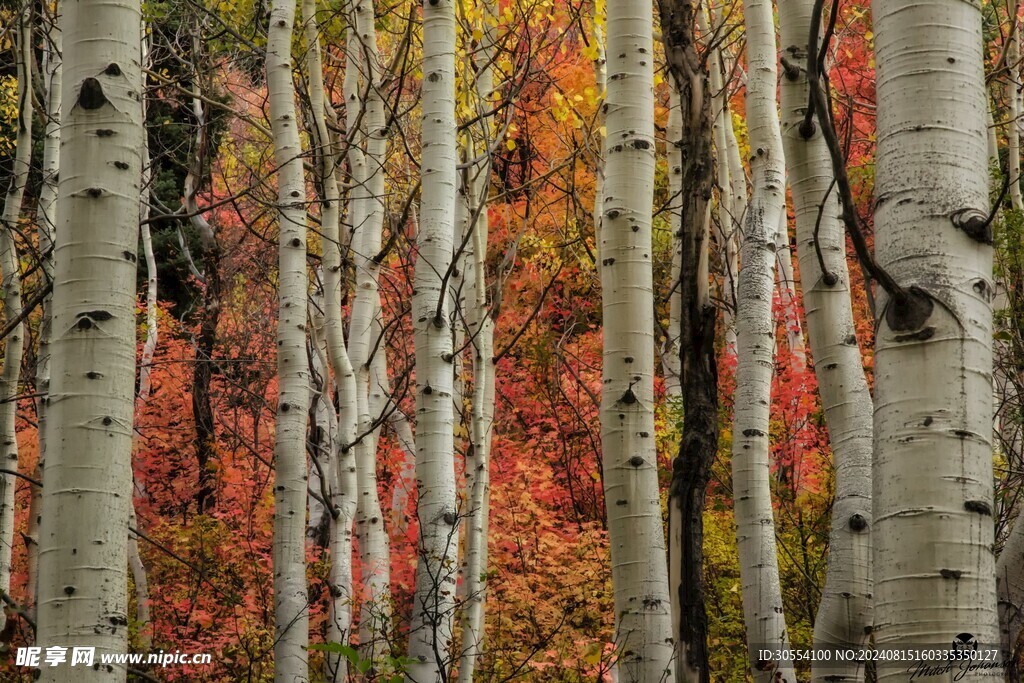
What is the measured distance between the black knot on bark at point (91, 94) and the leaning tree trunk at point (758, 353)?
2.92 metres

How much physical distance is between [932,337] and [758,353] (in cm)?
277

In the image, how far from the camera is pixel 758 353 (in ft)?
14.3

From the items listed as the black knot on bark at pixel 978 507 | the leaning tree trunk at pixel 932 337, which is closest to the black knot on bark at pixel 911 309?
the leaning tree trunk at pixel 932 337

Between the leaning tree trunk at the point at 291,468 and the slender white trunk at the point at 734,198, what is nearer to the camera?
the leaning tree trunk at the point at 291,468

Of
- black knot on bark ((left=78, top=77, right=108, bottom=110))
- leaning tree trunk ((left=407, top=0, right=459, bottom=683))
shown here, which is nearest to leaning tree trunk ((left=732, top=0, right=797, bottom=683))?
leaning tree trunk ((left=407, top=0, right=459, bottom=683))

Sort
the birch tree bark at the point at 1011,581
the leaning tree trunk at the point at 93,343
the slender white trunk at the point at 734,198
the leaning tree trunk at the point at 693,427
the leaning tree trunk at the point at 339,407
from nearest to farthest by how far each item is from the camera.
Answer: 1. the leaning tree trunk at the point at 93,343
2. the birch tree bark at the point at 1011,581
3. the leaning tree trunk at the point at 693,427
4. the leaning tree trunk at the point at 339,407
5. the slender white trunk at the point at 734,198

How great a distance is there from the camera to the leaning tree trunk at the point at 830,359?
328 centimetres

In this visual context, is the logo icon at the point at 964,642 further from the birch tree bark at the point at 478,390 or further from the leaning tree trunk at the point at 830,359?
the birch tree bark at the point at 478,390

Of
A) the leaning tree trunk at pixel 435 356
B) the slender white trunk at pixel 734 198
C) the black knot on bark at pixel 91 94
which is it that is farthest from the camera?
the slender white trunk at pixel 734 198

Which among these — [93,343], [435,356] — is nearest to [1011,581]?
[435,356]

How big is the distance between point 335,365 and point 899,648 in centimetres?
531

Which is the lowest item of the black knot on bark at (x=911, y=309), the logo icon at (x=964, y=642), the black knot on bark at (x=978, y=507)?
the logo icon at (x=964, y=642)

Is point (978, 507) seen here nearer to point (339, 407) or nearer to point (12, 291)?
point (339, 407)

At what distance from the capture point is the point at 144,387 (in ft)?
40.6
